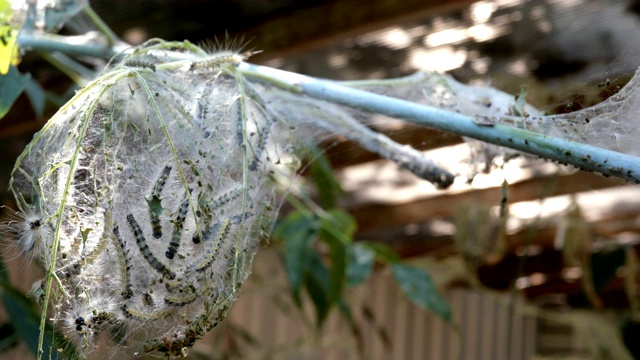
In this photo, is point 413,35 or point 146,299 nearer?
point 146,299

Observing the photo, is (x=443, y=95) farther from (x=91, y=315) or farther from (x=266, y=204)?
(x=91, y=315)

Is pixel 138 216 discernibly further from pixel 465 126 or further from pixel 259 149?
pixel 465 126

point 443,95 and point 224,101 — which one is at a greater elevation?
point 443,95

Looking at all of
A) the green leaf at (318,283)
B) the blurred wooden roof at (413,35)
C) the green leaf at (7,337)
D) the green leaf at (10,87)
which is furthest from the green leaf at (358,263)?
the green leaf at (10,87)

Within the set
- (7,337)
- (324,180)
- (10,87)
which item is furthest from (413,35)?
(10,87)

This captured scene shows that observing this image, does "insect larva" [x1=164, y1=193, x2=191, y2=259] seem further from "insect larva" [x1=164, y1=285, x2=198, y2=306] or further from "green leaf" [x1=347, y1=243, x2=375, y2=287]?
"green leaf" [x1=347, y1=243, x2=375, y2=287]

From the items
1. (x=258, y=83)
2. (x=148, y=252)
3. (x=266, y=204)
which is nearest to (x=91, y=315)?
(x=148, y=252)

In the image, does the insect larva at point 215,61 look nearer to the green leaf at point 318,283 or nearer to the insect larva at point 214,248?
the insect larva at point 214,248
